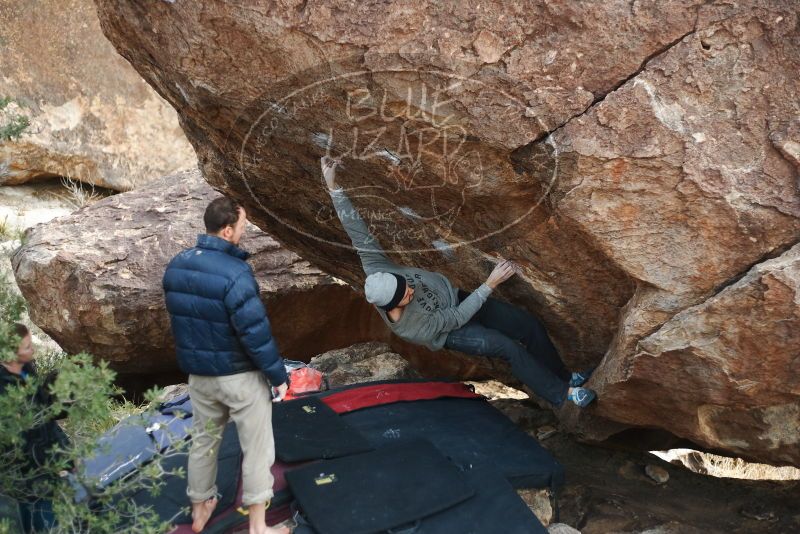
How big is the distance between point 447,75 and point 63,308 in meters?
4.60

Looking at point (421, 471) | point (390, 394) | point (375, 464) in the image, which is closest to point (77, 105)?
point (390, 394)

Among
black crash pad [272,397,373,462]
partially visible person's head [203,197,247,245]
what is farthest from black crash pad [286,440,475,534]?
partially visible person's head [203,197,247,245]

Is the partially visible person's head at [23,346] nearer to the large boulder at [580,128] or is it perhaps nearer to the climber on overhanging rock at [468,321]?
the large boulder at [580,128]

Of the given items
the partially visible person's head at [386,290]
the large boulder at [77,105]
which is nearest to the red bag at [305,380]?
the partially visible person's head at [386,290]

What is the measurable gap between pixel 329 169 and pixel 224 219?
0.94m

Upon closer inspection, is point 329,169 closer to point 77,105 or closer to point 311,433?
point 311,433

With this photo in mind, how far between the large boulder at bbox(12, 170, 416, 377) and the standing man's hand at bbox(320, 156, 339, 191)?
2696 millimetres

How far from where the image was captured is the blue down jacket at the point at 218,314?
→ 3375mm

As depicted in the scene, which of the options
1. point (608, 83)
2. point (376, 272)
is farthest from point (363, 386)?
point (608, 83)

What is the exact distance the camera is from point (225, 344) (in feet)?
11.3

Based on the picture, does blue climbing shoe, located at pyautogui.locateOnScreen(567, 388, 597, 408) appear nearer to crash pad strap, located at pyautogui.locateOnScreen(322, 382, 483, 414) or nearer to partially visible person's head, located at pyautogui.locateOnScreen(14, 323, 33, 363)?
crash pad strap, located at pyautogui.locateOnScreen(322, 382, 483, 414)

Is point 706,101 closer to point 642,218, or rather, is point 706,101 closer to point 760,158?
point 760,158

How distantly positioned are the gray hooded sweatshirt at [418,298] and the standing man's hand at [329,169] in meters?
0.13

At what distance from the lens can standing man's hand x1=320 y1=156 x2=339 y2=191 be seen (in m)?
4.25
